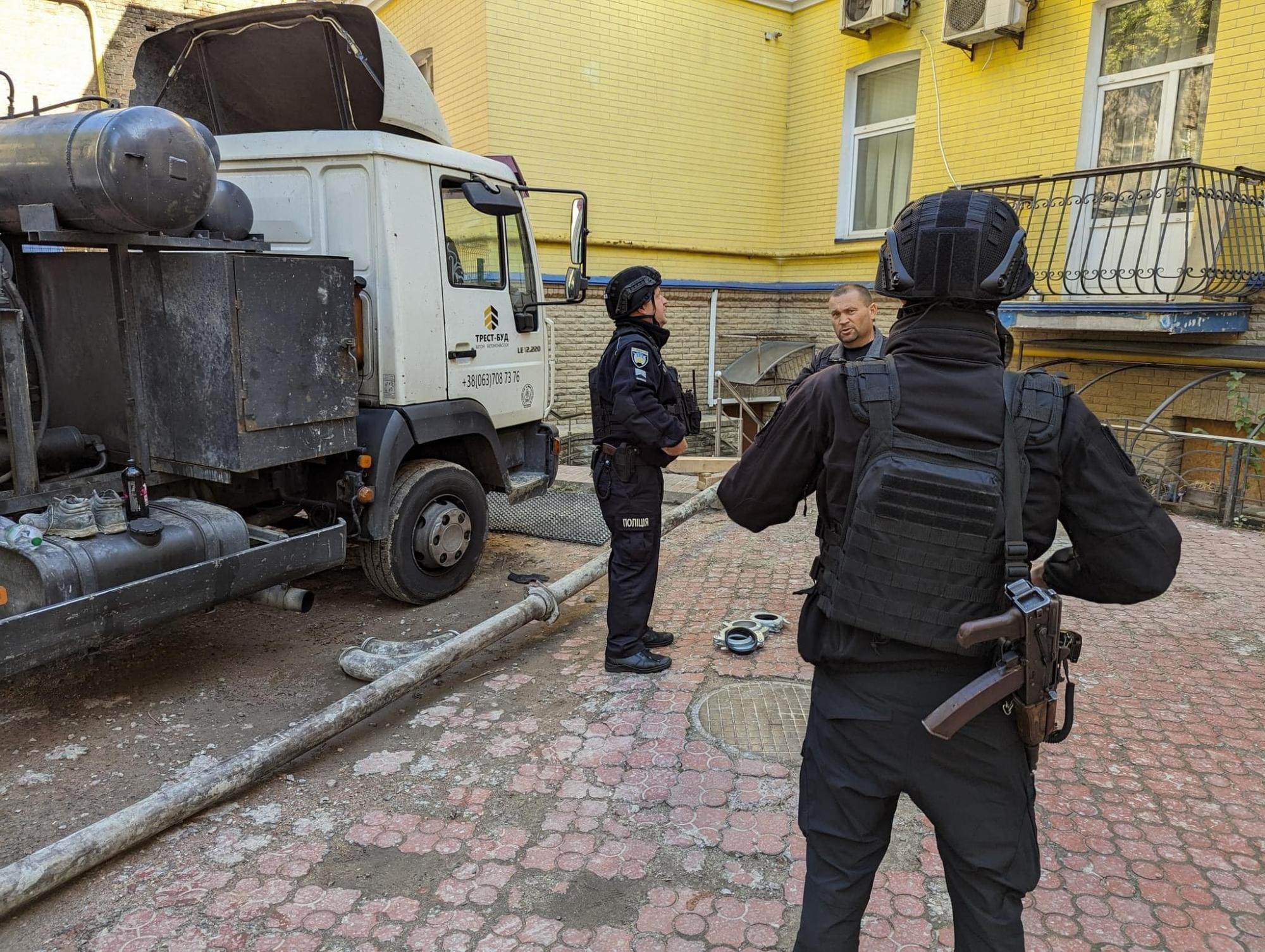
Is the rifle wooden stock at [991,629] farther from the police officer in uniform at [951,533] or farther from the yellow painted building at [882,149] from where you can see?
the yellow painted building at [882,149]

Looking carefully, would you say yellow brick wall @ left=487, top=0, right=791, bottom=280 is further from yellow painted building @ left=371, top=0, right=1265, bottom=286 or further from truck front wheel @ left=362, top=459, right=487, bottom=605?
truck front wheel @ left=362, top=459, right=487, bottom=605

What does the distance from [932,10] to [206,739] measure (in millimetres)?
10514

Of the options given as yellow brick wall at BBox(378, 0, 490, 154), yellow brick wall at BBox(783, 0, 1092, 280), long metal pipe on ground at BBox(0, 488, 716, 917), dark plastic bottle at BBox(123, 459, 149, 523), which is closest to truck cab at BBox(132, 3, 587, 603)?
long metal pipe on ground at BBox(0, 488, 716, 917)

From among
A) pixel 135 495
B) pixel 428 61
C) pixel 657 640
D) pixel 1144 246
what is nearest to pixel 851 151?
pixel 1144 246

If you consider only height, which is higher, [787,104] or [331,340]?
[787,104]

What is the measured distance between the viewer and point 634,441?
13.8ft

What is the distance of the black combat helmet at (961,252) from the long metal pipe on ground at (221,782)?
2.70 metres

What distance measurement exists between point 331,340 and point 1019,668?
349 centimetres

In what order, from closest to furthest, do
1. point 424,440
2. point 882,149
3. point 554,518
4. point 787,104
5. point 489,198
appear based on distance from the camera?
point 424,440 → point 489,198 → point 554,518 → point 882,149 → point 787,104

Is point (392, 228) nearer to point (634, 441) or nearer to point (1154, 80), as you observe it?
point (634, 441)

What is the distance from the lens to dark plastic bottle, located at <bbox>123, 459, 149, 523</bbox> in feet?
12.0

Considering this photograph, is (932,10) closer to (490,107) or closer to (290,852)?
(490,107)

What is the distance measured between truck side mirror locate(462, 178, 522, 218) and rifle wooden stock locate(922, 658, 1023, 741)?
4.11 metres

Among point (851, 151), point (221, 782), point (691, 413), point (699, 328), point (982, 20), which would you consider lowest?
point (221, 782)
